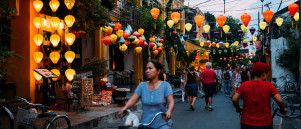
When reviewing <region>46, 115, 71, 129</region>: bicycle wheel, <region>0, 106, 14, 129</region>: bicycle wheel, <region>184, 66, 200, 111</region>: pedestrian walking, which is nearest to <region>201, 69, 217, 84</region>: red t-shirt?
<region>184, 66, 200, 111</region>: pedestrian walking

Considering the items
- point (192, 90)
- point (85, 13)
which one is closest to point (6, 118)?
point (85, 13)

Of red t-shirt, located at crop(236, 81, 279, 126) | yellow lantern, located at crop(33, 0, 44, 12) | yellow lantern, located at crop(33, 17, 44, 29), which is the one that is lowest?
red t-shirt, located at crop(236, 81, 279, 126)

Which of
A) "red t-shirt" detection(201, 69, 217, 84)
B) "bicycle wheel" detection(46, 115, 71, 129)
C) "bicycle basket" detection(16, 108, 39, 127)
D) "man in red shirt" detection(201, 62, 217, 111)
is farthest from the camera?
"red t-shirt" detection(201, 69, 217, 84)

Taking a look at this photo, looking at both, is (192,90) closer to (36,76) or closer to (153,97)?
(36,76)

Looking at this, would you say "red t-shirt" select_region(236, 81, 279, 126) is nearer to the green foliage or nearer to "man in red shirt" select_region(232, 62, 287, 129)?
"man in red shirt" select_region(232, 62, 287, 129)

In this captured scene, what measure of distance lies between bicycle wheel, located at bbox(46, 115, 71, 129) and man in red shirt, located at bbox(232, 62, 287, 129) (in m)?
3.97

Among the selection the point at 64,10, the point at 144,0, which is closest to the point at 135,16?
the point at 144,0

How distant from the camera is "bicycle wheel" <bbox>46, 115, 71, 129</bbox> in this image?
611 centimetres

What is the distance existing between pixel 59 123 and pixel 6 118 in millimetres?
1142

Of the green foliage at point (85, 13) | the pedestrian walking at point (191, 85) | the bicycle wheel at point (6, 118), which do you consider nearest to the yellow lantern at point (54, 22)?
the green foliage at point (85, 13)

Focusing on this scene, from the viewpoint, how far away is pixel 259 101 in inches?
156

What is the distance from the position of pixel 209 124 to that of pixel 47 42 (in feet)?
26.0

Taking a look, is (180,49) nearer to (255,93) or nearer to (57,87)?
(57,87)

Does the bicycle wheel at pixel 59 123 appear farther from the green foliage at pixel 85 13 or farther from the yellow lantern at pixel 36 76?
the green foliage at pixel 85 13
